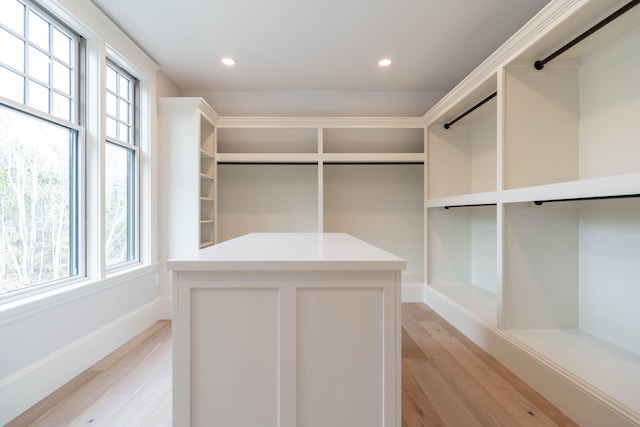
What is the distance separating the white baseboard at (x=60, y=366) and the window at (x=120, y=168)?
52 centimetres

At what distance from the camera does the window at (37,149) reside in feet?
5.23

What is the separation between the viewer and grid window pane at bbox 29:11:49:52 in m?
1.75

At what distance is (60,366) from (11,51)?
1.79 meters

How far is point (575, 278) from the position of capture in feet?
6.31

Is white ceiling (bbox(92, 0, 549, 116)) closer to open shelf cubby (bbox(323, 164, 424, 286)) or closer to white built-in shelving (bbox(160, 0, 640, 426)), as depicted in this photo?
white built-in shelving (bbox(160, 0, 640, 426))

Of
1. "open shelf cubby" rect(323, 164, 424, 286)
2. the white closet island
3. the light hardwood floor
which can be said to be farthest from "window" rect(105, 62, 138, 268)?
"open shelf cubby" rect(323, 164, 424, 286)

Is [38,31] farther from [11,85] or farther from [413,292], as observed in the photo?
[413,292]

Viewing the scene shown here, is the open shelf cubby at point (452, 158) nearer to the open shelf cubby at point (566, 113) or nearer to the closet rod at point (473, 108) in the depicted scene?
the closet rod at point (473, 108)

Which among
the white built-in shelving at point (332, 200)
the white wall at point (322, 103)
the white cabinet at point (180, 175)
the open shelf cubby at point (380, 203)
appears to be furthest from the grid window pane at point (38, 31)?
the open shelf cubby at point (380, 203)

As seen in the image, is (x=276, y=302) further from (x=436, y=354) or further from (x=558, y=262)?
(x=558, y=262)

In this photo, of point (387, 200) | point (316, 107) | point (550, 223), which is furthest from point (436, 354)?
point (316, 107)

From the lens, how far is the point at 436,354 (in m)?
2.09

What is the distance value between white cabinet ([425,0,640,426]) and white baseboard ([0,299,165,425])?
2.68 m

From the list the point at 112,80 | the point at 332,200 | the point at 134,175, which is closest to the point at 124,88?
the point at 112,80
